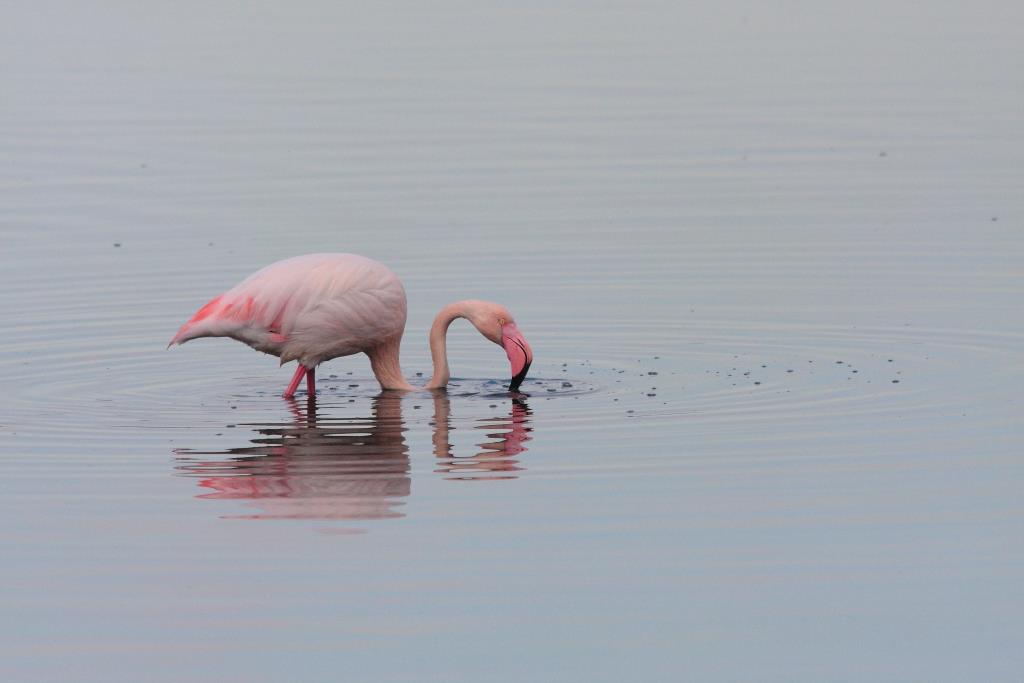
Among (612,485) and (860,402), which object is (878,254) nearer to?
(860,402)

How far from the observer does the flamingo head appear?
11.9 m

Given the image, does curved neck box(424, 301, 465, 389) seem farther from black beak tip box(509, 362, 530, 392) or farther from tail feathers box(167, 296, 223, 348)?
tail feathers box(167, 296, 223, 348)

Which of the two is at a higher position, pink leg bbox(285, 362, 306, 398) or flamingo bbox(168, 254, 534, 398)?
flamingo bbox(168, 254, 534, 398)

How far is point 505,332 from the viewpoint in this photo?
12.2m

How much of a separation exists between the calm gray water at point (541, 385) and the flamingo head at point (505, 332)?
25 centimetres

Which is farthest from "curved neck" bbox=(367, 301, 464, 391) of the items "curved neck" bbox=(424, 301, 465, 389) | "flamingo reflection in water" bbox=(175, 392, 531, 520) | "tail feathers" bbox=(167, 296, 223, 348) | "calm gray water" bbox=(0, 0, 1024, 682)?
"tail feathers" bbox=(167, 296, 223, 348)

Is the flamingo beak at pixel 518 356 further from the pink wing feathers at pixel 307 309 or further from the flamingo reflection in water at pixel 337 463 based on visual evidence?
the pink wing feathers at pixel 307 309

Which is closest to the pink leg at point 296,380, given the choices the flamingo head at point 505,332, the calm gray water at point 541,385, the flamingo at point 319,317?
the flamingo at point 319,317

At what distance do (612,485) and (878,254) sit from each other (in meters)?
6.52

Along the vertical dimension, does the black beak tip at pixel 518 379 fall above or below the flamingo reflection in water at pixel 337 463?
above

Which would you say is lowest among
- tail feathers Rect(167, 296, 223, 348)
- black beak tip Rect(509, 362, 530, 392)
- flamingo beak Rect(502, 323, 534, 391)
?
black beak tip Rect(509, 362, 530, 392)

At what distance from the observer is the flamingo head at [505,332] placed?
11914mm

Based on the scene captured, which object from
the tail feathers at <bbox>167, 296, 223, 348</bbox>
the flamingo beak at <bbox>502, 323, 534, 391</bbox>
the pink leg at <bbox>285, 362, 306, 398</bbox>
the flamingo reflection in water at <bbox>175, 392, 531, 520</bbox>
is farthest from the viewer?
the pink leg at <bbox>285, 362, 306, 398</bbox>

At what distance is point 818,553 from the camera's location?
8.04 metres
